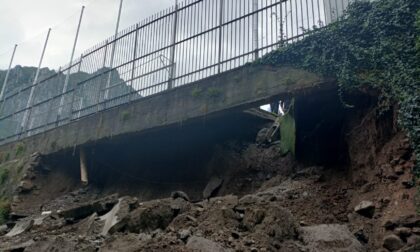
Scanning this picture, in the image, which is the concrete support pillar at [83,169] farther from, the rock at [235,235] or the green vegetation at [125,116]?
the rock at [235,235]

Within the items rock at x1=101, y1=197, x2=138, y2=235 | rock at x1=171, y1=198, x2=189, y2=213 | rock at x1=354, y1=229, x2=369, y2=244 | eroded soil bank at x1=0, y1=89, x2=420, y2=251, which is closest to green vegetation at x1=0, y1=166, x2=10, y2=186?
eroded soil bank at x1=0, y1=89, x2=420, y2=251

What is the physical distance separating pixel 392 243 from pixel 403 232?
7.2 inches

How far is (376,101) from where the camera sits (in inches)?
217

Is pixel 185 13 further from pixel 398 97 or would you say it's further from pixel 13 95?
pixel 13 95

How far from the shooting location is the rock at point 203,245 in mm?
4086

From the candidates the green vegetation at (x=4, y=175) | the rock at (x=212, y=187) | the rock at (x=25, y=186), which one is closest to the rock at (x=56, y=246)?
the rock at (x=212, y=187)

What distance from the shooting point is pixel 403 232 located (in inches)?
159

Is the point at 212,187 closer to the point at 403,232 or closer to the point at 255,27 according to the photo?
the point at 255,27

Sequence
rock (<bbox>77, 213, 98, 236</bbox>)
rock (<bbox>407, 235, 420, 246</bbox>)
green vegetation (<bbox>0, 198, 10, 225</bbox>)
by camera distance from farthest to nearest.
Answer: green vegetation (<bbox>0, 198, 10, 225</bbox>)
rock (<bbox>77, 213, 98, 236</bbox>)
rock (<bbox>407, 235, 420, 246</bbox>)

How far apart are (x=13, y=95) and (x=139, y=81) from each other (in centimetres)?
834

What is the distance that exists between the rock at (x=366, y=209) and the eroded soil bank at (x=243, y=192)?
0.01m

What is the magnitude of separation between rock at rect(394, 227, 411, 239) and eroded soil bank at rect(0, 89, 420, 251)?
11mm

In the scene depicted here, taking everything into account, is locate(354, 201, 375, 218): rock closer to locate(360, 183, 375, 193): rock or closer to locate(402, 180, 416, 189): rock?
locate(360, 183, 375, 193): rock

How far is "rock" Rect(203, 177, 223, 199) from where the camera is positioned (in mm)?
7531
